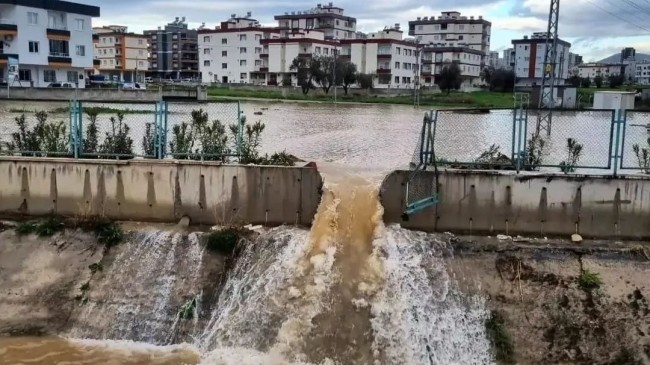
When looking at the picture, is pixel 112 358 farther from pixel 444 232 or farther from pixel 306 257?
pixel 444 232

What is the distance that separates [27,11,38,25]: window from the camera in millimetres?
64438

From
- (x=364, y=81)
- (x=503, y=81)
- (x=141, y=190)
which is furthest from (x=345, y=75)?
(x=141, y=190)

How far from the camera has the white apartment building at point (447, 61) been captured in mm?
117688

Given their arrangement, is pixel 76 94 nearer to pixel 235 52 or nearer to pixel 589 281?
pixel 589 281

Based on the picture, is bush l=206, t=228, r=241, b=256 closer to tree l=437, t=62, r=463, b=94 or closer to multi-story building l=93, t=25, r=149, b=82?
tree l=437, t=62, r=463, b=94

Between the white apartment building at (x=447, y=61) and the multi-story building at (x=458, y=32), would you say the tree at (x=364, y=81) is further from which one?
the multi-story building at (x=458, y=32)

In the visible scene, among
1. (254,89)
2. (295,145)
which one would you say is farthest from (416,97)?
(295,145)

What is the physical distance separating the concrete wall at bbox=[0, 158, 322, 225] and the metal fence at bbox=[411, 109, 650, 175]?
11.3 ft

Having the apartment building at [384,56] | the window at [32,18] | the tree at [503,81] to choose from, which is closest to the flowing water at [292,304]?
the window at [32,18]

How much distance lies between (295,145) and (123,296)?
527 inches

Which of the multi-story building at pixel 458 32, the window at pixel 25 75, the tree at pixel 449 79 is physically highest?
the multi-story building at pixel 458 32

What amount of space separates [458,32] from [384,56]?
3929 cm

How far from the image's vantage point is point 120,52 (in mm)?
117250

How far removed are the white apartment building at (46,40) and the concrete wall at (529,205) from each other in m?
55.4
